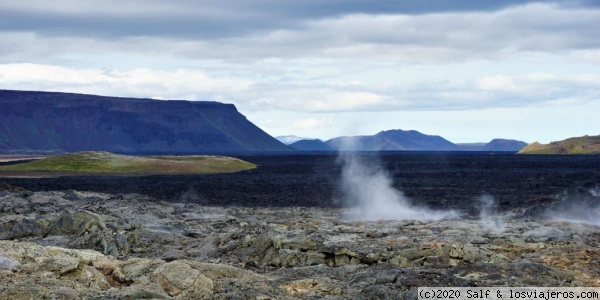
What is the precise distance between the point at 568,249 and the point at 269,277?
12.8 meters

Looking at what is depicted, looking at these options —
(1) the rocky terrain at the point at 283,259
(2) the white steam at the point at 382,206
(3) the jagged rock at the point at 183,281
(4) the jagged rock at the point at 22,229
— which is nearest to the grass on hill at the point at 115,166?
(2) the white steam at the point at 382,206

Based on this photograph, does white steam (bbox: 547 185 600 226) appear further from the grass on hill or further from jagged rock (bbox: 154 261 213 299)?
the grass on hill

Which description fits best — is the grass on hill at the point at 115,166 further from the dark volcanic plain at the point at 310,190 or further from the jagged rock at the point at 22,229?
the jagged rock at the point at 22,229

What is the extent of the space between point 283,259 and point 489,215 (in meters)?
32.6

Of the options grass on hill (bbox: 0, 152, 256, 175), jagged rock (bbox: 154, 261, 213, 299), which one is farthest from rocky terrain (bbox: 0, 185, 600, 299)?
grass on hill (bbox: 0, 152, 256, 175)

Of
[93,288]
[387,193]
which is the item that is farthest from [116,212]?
[387,193]

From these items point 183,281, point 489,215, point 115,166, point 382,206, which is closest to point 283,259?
point 183,281

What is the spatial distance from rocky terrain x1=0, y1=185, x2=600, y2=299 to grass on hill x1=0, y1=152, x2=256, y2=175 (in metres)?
99.5

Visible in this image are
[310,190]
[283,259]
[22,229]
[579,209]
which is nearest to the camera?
[283,259]

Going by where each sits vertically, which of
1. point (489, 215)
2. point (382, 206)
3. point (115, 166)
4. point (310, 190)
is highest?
point (115, 166)

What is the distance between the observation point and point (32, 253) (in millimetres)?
28109

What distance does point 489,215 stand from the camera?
5984cm

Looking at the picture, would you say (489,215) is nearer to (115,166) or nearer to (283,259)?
(283,259)

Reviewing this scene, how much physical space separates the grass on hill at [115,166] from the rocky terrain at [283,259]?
327 ft
